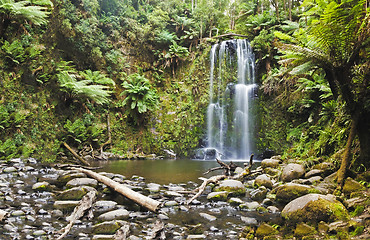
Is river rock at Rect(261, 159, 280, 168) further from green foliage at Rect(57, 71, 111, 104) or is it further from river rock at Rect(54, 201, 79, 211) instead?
green foliage at Rect(57, 71, 111, 104)

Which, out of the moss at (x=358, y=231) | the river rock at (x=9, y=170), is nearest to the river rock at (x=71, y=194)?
the river rock at (x=9, y=170)

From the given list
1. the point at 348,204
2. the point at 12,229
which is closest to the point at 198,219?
the point at 348,204

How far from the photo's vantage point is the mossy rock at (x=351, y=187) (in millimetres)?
3440

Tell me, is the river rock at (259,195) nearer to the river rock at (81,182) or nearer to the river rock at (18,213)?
the river rock at (81,182)

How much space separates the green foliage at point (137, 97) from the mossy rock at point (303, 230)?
10.4 metres

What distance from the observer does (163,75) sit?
50.6 feet

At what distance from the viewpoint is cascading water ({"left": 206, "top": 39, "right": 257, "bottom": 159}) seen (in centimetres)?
1360

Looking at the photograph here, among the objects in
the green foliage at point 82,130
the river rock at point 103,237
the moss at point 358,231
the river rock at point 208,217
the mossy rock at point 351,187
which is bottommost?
the river rock at point 208,217

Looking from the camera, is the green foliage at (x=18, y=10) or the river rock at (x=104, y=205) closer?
the river rock at (x=104, y=205)

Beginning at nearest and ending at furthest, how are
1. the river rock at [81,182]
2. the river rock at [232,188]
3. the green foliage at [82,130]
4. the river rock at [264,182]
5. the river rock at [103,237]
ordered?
the river rock at [103,237]
the river rock at [81,182]
the river rock at [232,188]
the river rock at [264,182]
the green foliage at [82,130]

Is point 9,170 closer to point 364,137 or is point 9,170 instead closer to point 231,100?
point 364,137

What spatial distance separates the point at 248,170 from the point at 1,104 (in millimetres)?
8321

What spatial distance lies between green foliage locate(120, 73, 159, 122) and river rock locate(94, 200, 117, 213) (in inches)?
339

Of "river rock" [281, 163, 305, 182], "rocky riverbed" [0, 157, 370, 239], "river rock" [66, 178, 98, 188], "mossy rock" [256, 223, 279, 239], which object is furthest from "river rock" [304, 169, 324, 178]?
"river rock" [66, 178, 98, 188]
